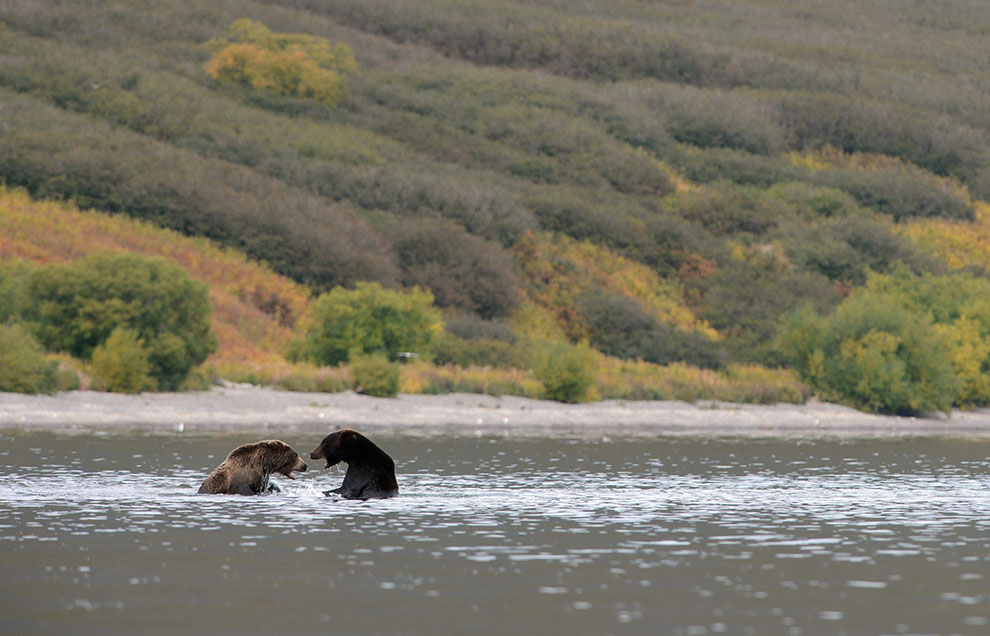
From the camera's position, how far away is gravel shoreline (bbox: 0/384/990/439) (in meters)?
35.1

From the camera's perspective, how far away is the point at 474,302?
191 ft

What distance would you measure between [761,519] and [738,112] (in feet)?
260

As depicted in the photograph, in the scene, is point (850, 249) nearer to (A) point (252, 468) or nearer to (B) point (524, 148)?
(B) point (524, 148)

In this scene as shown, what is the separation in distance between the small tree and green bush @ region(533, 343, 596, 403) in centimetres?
472

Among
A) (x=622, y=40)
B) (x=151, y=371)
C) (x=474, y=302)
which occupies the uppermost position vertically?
(x=622, y=40)

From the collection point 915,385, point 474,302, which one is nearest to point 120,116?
point 474,302

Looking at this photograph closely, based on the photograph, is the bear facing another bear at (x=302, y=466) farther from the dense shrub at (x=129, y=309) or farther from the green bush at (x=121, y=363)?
the dense shrub at (x=129, y=309)

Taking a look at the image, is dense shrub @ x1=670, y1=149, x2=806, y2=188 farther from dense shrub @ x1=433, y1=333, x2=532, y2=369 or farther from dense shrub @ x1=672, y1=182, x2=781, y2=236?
dense shrub @ x1=433, y1=333, x2=532, y2=369

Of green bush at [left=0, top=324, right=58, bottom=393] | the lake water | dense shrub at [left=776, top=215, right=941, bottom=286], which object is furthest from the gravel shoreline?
dense shrub at [left=776, top=215, right=941, bottom=286]

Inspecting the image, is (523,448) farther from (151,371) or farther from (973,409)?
(973,409)

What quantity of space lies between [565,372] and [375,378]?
18.8 feet

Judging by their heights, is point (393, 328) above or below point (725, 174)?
below

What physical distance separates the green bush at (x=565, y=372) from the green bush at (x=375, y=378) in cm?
468

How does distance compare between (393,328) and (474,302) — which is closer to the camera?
(393,328)
